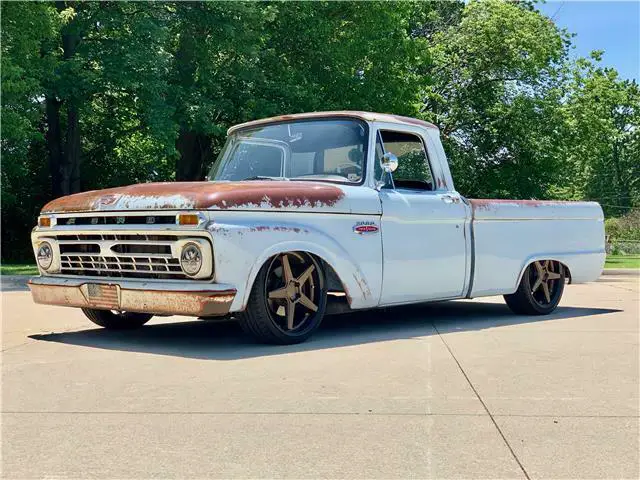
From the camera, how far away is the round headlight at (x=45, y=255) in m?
7.56

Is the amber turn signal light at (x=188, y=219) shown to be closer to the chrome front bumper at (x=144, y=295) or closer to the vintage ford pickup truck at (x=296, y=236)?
the vintage ford pickup truck at (x=296, y=236)

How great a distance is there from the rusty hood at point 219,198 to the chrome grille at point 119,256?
0.24 metres

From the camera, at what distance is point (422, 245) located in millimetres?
8125

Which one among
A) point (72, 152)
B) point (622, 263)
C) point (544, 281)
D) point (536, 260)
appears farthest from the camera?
A: point (622, 263)

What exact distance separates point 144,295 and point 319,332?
80.3 inches

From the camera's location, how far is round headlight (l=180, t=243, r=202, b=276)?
6.43 m

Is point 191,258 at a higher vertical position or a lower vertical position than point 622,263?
higher

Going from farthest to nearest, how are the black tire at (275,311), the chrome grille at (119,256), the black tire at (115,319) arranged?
the black tire at (115,319), the black tire at (275,311), the chrome grille at (119,256)

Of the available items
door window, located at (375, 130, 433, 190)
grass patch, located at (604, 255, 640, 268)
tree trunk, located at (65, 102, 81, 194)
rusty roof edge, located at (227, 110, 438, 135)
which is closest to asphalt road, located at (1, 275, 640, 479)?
door window, located at (375, 130, 433, 190)

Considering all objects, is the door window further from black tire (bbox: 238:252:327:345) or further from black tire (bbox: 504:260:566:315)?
black tire (bbox: 504:260:566:315)

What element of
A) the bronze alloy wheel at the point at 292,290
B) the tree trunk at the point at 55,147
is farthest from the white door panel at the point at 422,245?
the tree trunk at the point at 55,147

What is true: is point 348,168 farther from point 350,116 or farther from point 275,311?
point 275,311

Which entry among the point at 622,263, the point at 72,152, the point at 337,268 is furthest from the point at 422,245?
the point at 622,263

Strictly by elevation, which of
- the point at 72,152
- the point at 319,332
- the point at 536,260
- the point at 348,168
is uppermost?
the point at 72,152
